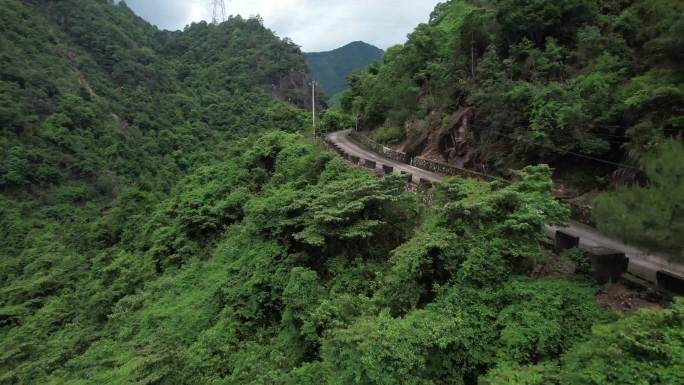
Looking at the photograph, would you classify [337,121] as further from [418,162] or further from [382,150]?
[418,162]

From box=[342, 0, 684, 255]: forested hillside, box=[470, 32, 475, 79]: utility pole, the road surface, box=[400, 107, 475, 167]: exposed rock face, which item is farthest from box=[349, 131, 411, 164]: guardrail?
the road surface

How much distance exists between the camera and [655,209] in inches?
282

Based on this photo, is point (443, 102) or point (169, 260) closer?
point (169, 260)

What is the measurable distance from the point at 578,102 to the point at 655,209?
845 centimetres

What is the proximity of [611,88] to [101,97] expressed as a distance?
61.7 metres

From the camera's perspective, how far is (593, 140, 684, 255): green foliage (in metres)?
7.00

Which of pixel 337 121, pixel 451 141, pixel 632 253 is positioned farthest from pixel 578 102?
pixel 337 121

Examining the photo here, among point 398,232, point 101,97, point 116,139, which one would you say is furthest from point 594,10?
point 101,97

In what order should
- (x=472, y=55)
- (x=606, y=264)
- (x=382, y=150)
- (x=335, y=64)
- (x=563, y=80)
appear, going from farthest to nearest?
(x=335, y=64) < (x=382, y=150) < (x=472, y=55) < (x=563, y=80) < (x=606, y=264)

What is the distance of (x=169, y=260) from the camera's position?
1847 centimetres

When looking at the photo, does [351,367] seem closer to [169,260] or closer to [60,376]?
[60,376]

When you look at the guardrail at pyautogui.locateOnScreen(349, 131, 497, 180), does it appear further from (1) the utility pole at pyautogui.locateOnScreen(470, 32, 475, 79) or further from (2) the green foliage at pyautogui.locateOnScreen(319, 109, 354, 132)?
(2) the green foliage at pyautogui.locateOnScreen(319, 109, 354, 132)

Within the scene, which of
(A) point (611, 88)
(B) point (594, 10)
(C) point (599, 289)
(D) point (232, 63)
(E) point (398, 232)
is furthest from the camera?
(D) point (232, 63)

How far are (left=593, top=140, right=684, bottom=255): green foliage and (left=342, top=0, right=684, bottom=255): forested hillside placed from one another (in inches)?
0.8
